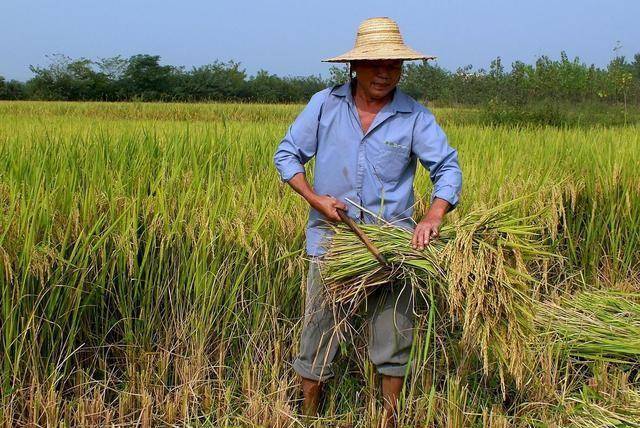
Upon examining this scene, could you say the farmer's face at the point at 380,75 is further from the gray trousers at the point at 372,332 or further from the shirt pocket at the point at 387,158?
the gray trousers at the point at 372,332

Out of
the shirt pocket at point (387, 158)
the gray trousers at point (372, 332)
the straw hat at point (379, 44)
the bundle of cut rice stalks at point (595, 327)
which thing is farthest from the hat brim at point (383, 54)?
the bundle of cut rice stalks at point (595, 327)

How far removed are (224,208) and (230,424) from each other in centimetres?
84

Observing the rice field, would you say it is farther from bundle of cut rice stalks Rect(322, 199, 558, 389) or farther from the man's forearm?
the man's forearm

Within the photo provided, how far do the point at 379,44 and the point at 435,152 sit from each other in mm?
384

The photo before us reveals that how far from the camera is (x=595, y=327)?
8.66ft

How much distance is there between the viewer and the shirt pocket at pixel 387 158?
2.10m

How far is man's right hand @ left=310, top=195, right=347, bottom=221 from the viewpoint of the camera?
1994 mm

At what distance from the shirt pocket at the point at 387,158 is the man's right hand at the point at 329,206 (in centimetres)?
20

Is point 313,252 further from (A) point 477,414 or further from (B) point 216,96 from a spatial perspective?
(B) point 216,96

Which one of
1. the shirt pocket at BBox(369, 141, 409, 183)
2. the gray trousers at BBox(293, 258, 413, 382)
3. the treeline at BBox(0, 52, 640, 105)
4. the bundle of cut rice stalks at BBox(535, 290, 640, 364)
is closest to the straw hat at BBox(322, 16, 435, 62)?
the shirt pocket at BBox(369, 141, 409, 183)

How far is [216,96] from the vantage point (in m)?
28.9

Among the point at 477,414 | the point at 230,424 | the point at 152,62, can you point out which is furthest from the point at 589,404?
the point at 152,62

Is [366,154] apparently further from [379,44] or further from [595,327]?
[595,327]

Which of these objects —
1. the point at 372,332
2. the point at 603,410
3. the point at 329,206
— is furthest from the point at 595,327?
the point at 329,206
